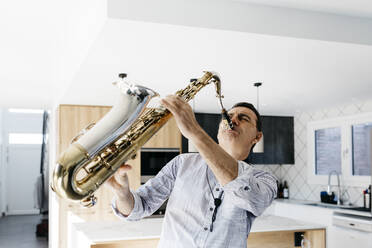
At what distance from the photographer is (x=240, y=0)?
7.27ft

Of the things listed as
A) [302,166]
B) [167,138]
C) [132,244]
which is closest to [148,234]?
[132,244]

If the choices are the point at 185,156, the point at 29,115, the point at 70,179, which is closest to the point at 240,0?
the point at 185,156

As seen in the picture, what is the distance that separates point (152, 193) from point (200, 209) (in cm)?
24

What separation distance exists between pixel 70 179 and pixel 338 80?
2.99 m

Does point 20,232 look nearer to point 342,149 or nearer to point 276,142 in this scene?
point 276,142

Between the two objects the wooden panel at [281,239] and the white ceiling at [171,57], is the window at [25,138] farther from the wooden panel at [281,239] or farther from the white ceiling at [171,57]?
the wooden panel at [281,239]

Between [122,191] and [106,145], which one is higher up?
[106,145]

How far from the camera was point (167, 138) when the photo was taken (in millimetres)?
5367

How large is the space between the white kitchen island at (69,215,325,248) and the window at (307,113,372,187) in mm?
1795

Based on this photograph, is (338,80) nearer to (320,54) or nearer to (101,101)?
(320,54)

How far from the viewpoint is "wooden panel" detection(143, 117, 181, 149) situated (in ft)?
17.4

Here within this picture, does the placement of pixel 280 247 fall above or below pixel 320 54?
below

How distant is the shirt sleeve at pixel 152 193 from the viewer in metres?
1.54

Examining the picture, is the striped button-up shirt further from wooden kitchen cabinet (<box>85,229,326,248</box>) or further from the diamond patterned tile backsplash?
the diamond patterned tile backsplash
